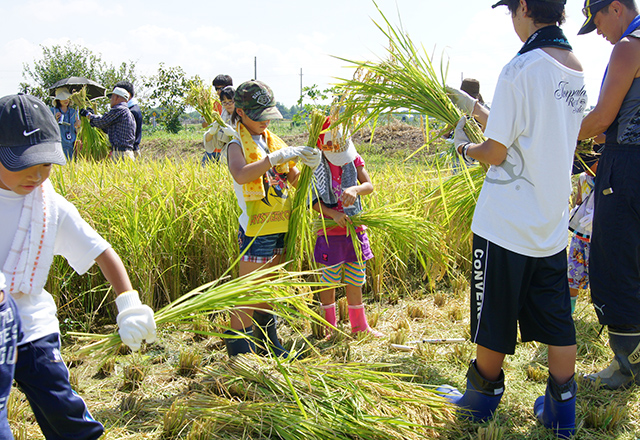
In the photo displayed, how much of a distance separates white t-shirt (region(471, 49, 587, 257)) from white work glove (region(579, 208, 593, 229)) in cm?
84

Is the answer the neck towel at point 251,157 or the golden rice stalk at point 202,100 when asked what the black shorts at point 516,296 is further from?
the golden rice stalk at point 202,100

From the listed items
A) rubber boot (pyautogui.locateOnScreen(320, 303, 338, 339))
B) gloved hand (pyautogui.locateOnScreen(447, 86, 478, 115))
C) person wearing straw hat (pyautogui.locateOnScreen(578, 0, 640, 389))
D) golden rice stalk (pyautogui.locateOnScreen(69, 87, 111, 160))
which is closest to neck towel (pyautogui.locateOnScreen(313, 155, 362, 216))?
rubber boot (pyautogui.locateOnScreen(320, 303, 338, 339))

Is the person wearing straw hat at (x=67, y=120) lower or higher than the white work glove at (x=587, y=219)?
higher

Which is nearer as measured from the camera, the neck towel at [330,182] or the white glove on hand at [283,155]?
the white glove on hand at [283,155]

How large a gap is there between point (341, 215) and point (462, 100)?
34.9 inches

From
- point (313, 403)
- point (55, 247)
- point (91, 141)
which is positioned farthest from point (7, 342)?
point (91, 141)

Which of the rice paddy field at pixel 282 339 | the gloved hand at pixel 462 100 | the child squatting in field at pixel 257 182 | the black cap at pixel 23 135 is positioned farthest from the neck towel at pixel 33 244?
the gloved hand at pixel 462 100

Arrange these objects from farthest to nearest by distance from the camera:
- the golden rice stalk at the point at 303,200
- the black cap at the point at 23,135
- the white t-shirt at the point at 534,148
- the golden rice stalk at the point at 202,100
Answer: the golden rice stalk at the point at 202,100, the golden rice stalk at the point at 303,200, the white t-shirt at the point at 534,148, the black cap at the point at 23,135

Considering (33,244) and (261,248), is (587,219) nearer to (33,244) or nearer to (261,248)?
(261,248)

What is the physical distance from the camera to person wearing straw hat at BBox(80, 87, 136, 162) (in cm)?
530

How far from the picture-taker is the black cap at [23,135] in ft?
4.23

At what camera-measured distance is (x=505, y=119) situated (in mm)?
1681

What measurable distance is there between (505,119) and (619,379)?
1455mm

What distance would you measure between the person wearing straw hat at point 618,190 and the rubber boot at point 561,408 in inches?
19.7
